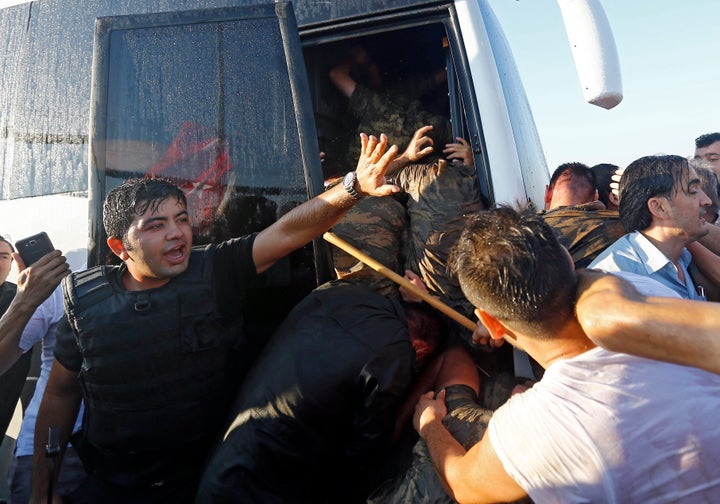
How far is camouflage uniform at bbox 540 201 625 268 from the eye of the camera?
2.21 m

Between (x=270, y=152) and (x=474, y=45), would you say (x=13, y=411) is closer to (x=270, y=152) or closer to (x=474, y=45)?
(x=270, y=152)

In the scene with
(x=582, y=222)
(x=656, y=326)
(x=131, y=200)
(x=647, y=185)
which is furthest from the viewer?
(x=582, y=222)

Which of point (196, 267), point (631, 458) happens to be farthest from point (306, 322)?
point (631, 458)

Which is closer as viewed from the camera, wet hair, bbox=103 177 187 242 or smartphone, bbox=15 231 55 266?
wet hair, bbox=103 177 187 242

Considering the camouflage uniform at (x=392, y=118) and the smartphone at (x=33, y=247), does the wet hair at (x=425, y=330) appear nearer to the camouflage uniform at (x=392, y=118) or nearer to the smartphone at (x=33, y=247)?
the camouflage uniform at (x=392, y=118)

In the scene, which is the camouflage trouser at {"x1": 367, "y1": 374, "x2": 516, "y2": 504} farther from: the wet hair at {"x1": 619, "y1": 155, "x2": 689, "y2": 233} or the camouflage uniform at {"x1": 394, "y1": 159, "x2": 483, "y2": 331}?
the wet hair at {"x1": 619, "y1": 155, "x2": 689, "y2": 233}

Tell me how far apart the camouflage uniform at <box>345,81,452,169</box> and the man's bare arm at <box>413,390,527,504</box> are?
1.75 metres

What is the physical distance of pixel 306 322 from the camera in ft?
6.27

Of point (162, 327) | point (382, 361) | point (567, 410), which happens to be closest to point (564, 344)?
point (567, 410)

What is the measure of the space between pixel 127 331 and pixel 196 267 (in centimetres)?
33

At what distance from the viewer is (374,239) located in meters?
2.45

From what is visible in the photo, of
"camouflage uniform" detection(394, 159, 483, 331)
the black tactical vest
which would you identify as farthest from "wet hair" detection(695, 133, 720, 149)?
the black tactical vest

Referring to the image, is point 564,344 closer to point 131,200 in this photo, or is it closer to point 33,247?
point 131,200

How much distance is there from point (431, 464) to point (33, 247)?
6.11ft
